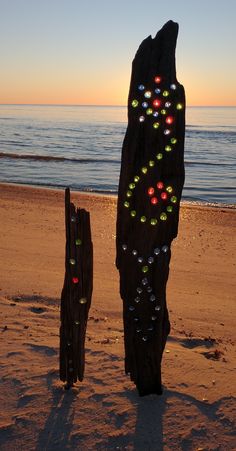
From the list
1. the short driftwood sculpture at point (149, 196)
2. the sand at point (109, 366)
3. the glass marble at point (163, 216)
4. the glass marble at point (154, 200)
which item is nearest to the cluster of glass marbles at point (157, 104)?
the short driftwood sculpture at point (149, 196)

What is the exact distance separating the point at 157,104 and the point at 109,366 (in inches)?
127

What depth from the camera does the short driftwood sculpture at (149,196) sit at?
176 inches

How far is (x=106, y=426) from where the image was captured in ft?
15.5

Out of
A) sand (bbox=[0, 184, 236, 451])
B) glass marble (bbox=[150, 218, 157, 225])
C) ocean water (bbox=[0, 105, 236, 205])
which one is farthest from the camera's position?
ocean water (bbox=[0, 105, 236, 205])

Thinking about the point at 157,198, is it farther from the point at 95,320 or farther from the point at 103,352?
the point at 95,320

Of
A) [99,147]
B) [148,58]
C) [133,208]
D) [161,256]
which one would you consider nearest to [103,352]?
[161,256]

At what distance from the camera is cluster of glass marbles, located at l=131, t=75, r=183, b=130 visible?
4.49 metres

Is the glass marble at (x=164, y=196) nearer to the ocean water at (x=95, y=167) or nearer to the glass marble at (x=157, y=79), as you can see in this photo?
the glass marble at (x=157, y=79)

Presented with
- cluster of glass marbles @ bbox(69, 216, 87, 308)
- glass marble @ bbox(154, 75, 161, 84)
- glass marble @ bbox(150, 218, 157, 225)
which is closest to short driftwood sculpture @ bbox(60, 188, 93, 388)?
cluster of glass marbles @ bbox(69, 216, 87, 308)

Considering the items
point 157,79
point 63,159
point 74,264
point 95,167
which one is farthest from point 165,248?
point 63,159

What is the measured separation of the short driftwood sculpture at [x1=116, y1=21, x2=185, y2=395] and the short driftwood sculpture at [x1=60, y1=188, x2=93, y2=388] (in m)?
0.37

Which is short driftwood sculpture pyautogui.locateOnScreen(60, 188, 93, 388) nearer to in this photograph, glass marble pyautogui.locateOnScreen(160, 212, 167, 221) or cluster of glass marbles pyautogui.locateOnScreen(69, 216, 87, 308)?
cluster of glass marbles pyautogui.locateOnScreen(69, 216, 87, 308)

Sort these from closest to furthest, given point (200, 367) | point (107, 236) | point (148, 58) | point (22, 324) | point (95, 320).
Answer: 1. point (148, 58)
2. point (200, 367)
3. point (22, 324)
4. point (95, 320)
5. point (107, 236)

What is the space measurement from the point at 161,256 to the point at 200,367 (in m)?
1.91
